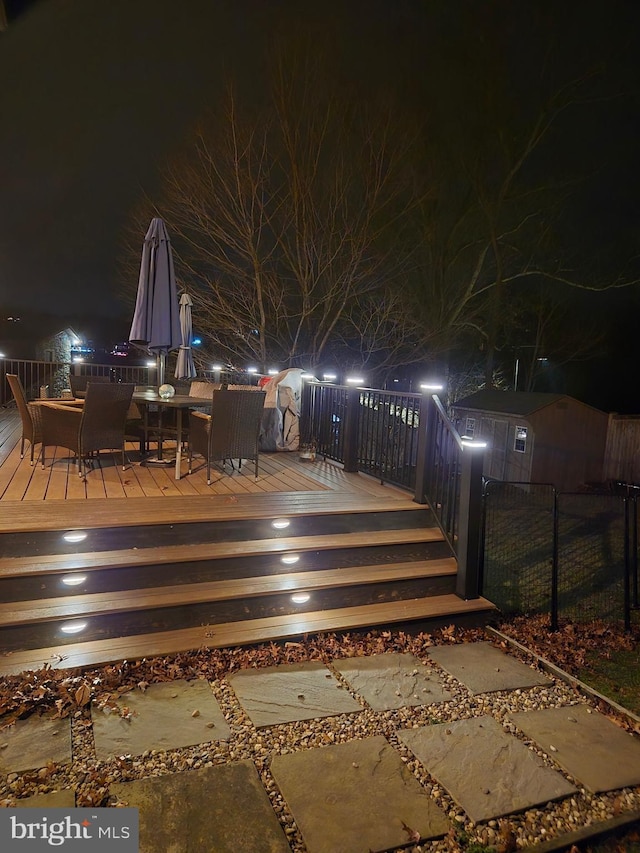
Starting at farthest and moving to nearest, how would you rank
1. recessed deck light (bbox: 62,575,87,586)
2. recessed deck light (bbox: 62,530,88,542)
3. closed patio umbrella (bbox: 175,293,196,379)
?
closed patio umbrella (bbox: 175,293,196,379) < recessed deck light (bbox: 62,530,88,542) < recessed deck light (bbox: 62,575,87,586)

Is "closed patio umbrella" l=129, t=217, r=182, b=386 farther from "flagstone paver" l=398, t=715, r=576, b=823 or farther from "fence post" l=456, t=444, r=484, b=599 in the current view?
"flagstone paver" l=398, t=715, r=576, b=823

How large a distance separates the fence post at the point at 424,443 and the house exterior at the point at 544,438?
1020cm

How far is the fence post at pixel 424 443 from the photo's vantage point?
4.45 metres

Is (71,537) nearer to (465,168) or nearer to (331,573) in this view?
(331,573)

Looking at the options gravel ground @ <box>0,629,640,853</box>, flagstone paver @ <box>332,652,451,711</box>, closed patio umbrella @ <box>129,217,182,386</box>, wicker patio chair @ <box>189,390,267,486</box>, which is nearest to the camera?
gravel ground @ <box>0,629,640,853</box>

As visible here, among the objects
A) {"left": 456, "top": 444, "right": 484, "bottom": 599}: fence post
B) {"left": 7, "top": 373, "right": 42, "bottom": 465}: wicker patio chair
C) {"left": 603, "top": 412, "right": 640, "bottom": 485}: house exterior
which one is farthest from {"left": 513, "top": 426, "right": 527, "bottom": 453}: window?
{"left": 7, "top": 373, "right": 42, "bottom": 465}: wicker patio chair

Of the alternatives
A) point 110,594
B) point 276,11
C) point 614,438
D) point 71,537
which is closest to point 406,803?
point 110,594

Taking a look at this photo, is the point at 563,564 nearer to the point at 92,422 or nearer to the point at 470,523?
the point at 470,523

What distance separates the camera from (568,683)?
302 cm

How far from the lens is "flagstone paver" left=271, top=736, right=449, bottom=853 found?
6.08 ft

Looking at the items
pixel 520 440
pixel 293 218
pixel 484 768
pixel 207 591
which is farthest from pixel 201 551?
pixel 520 440

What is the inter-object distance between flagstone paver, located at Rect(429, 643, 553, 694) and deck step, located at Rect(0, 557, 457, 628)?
0.59 metres

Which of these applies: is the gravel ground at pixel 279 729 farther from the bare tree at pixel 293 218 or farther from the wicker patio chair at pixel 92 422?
the bare tree at pixel 293 218

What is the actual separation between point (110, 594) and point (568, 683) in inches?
110
